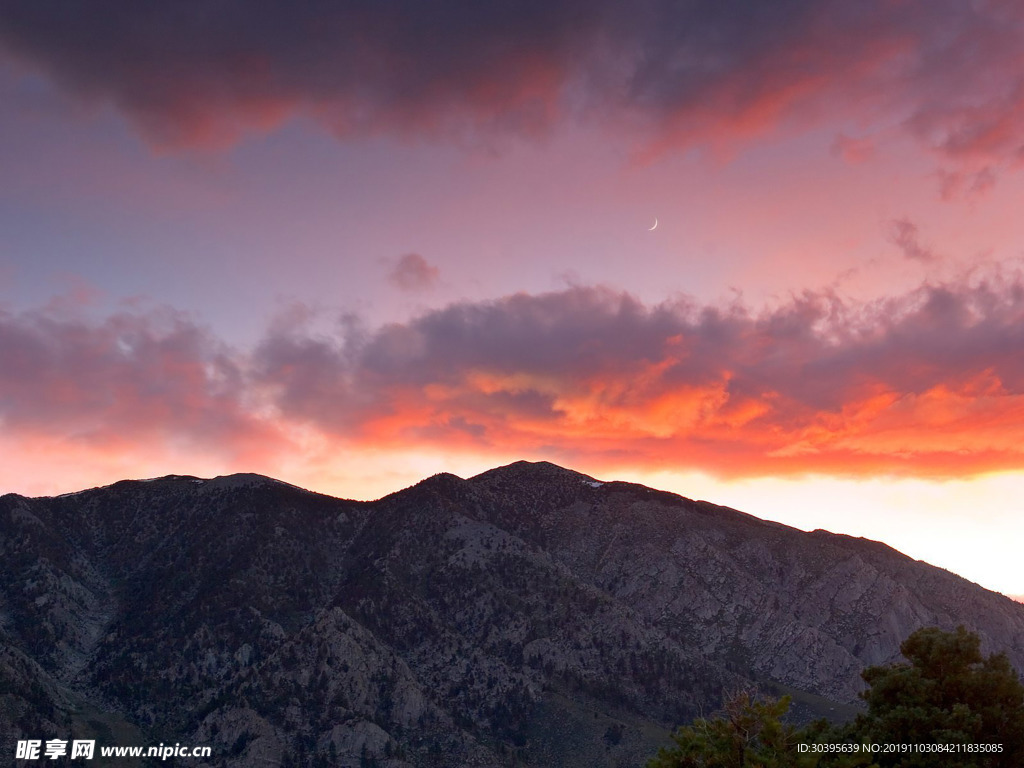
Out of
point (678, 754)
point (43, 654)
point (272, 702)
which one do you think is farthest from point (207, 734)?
point (678, 754)

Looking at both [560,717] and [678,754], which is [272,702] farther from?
[678,754]

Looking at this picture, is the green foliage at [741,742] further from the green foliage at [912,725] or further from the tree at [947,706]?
the tree at [947,706]

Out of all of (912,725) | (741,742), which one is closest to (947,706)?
(912,725)

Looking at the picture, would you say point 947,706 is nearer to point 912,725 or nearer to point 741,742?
point 912,725

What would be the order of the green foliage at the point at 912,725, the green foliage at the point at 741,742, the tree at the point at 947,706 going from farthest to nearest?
the tree at the point at 947,706 → the green foliage at the point at 912,725 → the green foliage at the point at 741,742

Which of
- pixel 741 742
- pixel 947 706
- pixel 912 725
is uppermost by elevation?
pixel 947 706

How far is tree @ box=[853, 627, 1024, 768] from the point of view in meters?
51.3

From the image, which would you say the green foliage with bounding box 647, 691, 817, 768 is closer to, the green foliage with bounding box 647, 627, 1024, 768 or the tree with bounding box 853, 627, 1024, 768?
the green foliage with bounding box 647, 627, 1024, 768

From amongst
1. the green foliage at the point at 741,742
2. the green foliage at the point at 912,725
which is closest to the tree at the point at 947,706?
the green foliage at the point at 912,725

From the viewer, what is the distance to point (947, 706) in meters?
55.6

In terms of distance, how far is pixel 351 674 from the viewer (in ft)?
628

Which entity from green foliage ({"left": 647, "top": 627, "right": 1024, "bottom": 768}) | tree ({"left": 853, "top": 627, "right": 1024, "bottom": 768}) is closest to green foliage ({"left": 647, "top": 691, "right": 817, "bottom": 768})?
green foliage ({"left": 647, "top": 627, "right": 1024, "bottom": 768})

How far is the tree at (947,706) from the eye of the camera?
51281mm

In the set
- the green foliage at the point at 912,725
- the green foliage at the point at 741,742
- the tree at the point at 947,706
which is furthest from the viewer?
the tree at the point at 947,706
